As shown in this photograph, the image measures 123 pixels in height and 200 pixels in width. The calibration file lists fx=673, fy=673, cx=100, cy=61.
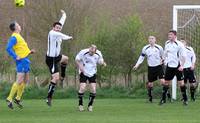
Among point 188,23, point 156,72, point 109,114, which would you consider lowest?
point 109,114

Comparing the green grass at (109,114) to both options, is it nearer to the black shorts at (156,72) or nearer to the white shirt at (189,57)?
the black shorts at (156,72)

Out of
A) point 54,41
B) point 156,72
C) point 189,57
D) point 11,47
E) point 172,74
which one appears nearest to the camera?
point 11,47

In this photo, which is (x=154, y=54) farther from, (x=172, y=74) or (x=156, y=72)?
(x=172, y=74)

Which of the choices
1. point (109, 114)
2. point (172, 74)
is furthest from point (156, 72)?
point (109, 114)

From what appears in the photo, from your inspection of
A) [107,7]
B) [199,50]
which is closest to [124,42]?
[199,50]

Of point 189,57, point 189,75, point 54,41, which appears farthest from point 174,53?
point 54,41

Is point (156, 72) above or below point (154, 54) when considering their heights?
below

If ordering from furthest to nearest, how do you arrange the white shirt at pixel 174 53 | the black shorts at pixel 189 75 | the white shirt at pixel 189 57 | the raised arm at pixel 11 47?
the black shorts at pixel 189 75, the white shirt at pixel 189 57, the white shirt at pixel 174 53, the raised arm at pixel 11 47

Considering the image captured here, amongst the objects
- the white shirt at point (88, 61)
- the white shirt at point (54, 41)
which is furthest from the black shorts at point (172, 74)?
the white shirt at point (54, 41)

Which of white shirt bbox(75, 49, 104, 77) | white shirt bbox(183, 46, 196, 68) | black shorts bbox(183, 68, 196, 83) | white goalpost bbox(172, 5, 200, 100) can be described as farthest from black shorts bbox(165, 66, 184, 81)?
white goalpost bbox(172, 5, 200, 100)

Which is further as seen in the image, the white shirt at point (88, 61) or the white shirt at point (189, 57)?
the white shirt at point (189, 57)

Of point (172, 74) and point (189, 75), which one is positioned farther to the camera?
Result: point (189, 75)

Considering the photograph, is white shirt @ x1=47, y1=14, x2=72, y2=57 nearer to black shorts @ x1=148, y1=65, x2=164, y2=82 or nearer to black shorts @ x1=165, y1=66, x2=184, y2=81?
black shorts @ x1=165, y1=66, x2=184, y2=81

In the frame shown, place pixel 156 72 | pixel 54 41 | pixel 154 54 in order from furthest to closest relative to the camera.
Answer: pixel 156 72 < pixel 154 54 < pixel 54 41
